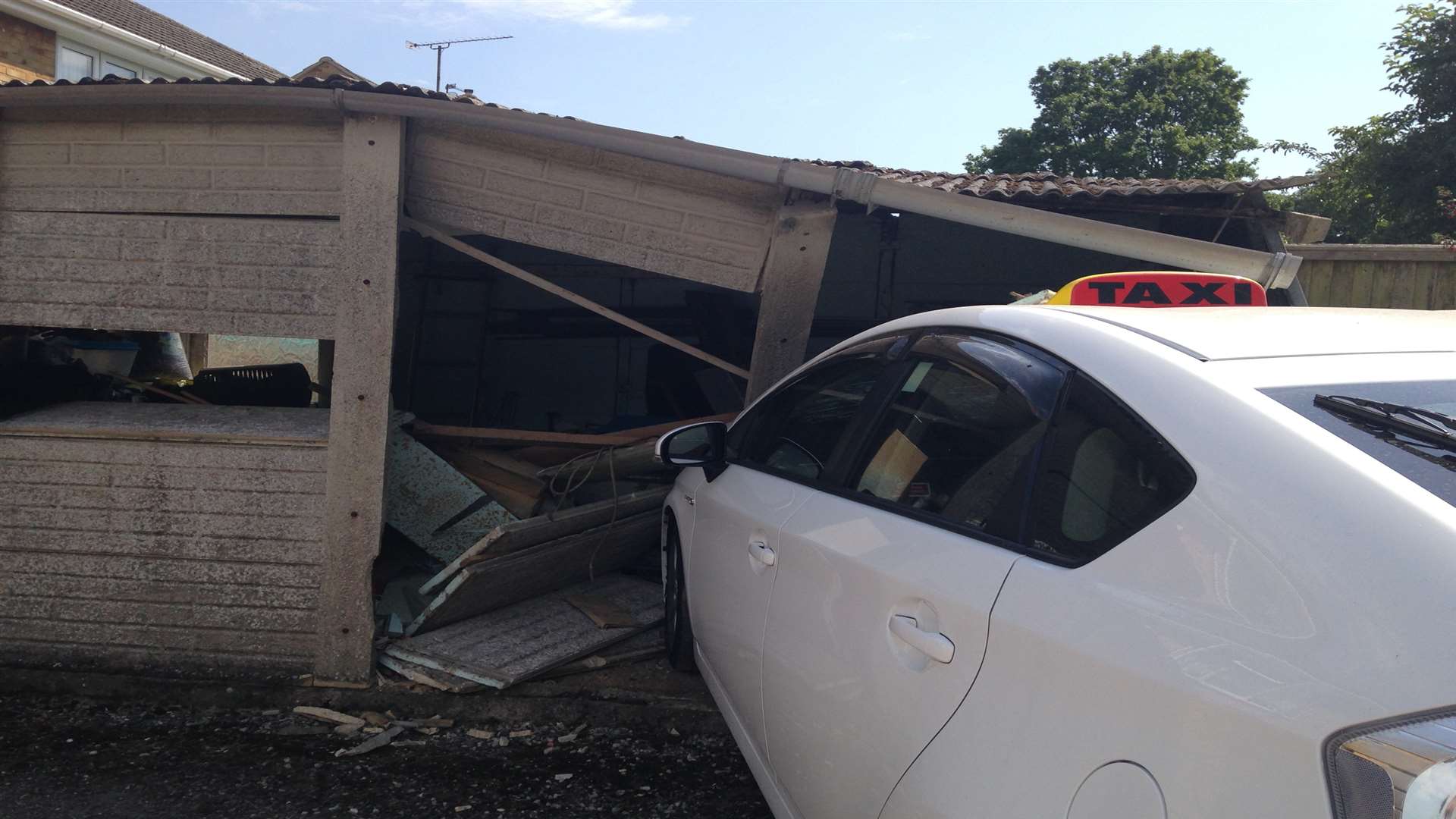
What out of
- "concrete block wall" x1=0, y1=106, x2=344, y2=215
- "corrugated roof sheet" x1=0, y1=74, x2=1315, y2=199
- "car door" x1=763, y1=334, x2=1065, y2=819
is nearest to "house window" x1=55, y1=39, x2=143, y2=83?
"corrugated roof sheet" x1=0, y1=74, x2=1315, y2=199

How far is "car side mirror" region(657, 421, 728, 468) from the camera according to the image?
3838 millimetres

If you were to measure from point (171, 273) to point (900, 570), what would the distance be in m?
4.12

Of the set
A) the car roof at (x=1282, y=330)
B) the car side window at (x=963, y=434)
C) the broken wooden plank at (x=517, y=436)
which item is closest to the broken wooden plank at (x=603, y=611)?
the broken wooden plank at (x=517, y=436)

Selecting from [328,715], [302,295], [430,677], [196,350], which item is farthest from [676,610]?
[196,350]

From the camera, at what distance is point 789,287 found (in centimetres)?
502

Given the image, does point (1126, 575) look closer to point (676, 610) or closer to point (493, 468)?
point (676, 610)

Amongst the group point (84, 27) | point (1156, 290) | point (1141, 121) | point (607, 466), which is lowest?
point (607, 466)

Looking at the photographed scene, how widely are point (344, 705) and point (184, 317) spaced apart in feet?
6.35

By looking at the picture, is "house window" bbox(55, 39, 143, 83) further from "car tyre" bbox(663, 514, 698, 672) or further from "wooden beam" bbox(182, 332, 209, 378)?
"car tyre" bbox(663, 514, 698, 672)

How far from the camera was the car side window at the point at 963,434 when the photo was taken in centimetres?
208

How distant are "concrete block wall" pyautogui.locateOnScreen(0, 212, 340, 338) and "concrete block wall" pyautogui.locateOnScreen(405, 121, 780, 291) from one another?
0.59m

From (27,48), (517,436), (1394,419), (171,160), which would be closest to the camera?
(1394,419)

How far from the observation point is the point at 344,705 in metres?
4.64

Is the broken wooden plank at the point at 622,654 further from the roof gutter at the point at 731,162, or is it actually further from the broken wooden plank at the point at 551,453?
the roof gutter at the point at 731,162
